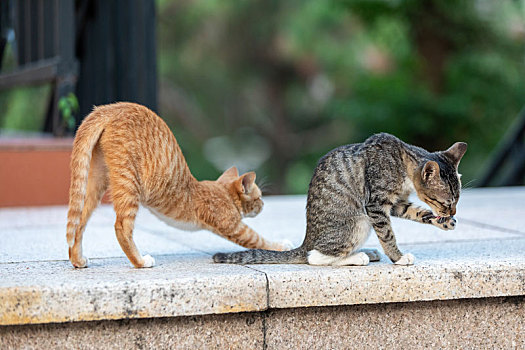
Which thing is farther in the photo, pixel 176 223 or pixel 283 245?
pixel 283 245

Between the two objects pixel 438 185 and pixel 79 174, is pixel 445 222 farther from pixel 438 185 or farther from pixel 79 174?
pixel 79 174

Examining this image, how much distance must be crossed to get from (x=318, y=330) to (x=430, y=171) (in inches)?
33.1

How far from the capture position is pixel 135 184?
285 cm

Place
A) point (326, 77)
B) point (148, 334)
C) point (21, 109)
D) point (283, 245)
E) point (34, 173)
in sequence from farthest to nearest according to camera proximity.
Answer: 1. point (326, 77)
2. point (21, 109)
3. point (34, 173)
4. point (283, 245)
5. point (148, 334)

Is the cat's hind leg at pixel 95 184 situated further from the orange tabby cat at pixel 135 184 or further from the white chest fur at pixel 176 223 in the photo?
the white chest fur at pixel 176 223

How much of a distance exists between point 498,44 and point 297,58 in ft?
17.8

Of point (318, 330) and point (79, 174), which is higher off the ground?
point (79, 174)

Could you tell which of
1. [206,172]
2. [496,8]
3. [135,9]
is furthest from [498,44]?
[135,9]

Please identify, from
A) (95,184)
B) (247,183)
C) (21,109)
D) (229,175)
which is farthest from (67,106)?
(21,109)

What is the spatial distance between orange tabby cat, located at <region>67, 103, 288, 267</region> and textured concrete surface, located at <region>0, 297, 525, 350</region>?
1.42ft

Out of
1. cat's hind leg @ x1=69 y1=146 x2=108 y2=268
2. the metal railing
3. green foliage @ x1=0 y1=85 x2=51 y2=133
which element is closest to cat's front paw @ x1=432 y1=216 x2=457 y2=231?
cat's hind leg @ x1=69 y1=146 x2=108 y2=268

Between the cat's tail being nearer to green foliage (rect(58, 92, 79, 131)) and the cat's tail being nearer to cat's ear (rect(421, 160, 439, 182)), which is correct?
cat's ear (rect(421, 160, 439, 182))

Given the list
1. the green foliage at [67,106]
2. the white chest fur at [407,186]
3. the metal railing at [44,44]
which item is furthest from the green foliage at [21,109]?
the white chest fur at [407,186]

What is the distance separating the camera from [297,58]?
675 inches
